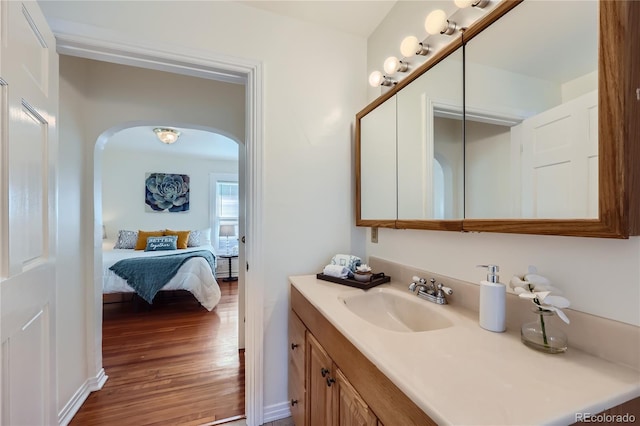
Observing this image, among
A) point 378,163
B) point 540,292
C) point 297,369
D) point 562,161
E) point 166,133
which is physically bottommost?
point 297,369

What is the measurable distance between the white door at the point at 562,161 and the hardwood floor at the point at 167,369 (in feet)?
6.19

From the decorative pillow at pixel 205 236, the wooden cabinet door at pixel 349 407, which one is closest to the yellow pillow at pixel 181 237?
the decorative pillow at pixel 205 236

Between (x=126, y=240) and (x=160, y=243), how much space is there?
27.5 inches

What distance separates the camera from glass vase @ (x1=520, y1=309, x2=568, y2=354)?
26.9 inches

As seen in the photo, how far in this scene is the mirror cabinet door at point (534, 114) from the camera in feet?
2.18

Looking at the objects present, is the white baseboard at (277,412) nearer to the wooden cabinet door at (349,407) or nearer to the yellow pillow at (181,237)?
the wooden cabinet door at (349,407)

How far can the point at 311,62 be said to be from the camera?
63.5 inches

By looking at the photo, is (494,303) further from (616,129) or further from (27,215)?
(27,215)

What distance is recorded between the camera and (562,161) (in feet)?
2.34

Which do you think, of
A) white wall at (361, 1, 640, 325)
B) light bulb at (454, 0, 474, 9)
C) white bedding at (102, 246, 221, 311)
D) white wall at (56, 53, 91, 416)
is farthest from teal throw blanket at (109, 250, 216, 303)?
light bulb at (454, 0, 474, 9)

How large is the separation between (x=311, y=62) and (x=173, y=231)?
4213 mm

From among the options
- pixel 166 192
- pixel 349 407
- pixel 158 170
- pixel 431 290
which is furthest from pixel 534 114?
pixel 158 170

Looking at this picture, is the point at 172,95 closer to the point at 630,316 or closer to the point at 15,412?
the point at 15,412

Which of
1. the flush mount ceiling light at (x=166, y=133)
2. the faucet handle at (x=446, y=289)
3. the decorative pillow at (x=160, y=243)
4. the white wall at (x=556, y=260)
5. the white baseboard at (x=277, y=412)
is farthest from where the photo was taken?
the decorative pillow at (x=160, y=243)
